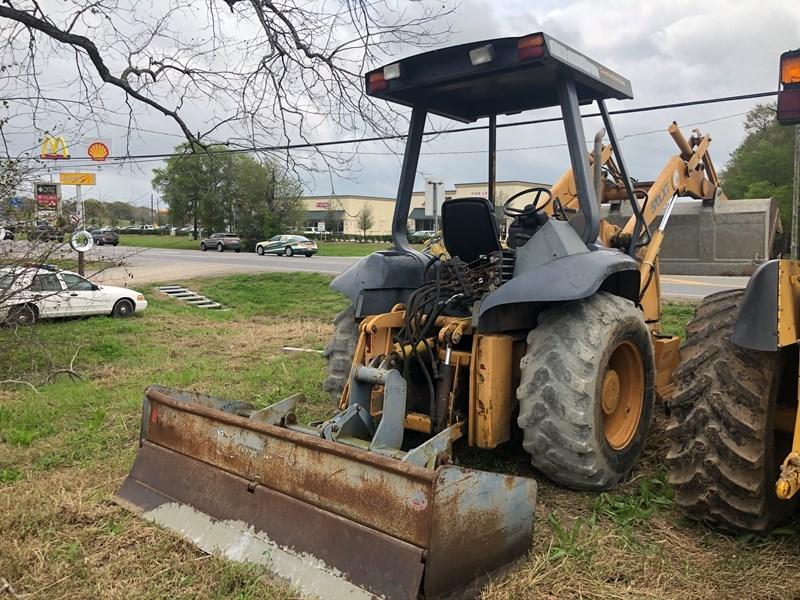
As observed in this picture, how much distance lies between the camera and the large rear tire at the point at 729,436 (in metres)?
3.22

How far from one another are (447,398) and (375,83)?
2.12 metres

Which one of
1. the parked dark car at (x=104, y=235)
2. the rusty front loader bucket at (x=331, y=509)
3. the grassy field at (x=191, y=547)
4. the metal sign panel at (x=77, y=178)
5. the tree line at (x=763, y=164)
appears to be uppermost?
the tree line at (x=763, y=164)

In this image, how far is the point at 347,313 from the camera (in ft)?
16.6

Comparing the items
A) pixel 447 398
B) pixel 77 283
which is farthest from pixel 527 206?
pixel 77 283

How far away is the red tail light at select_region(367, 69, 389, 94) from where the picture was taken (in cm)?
456

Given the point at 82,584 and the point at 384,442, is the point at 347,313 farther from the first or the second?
the point at 82,584

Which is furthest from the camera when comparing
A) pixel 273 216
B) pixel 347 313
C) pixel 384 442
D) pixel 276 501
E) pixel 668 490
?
pixel 273 216

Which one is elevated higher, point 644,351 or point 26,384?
point 644,351

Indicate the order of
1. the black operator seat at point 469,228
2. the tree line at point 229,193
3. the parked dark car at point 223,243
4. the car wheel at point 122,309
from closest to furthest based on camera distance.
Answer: the black operator seat at point 469,228
the tree line at point 229,193
the car wheel at point 122,309
the parked dark car at point 223,243

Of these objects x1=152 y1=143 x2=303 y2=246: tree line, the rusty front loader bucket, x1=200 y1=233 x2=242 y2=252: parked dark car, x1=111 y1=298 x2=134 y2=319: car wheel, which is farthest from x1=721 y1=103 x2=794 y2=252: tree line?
the rusty front loader bucket

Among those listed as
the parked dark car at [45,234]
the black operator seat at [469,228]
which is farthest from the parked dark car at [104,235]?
the black operator seat at [469,228]

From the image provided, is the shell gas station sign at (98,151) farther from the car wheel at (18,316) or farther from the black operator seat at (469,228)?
the black operator seat at (469,228)

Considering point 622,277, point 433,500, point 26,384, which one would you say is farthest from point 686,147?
point 26,384

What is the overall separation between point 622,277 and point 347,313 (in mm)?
1949
